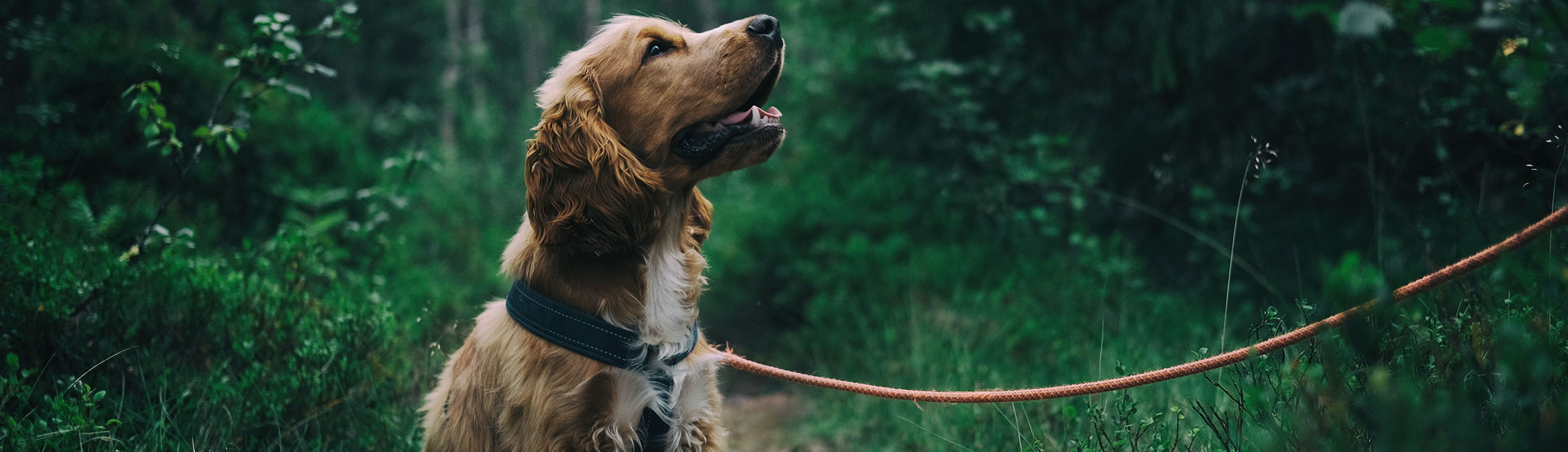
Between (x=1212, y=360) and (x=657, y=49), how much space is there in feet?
6.40

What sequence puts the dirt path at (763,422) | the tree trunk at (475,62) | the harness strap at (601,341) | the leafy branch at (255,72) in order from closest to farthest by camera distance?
1. the harness strap at (601,341)
2. the leafy branch at (255,72)
3. the dirt path at (763,422)
4. the tree trunk at (475,62)

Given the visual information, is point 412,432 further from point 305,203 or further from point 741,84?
point 305,203

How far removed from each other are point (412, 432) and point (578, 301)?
1.32m

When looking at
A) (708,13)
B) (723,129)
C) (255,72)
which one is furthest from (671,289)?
(708,13)

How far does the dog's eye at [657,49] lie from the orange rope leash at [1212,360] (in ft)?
3.46

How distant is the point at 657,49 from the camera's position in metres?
2.91

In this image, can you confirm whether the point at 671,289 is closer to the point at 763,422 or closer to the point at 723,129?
the point at 723,129

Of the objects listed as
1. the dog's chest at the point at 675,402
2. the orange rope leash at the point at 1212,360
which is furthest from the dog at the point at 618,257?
the orange rope leash at the point at 1212,360

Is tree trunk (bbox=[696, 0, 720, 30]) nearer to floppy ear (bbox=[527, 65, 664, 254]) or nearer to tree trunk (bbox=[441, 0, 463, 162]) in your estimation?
tree trunk (bbox=[441, 0, 463, 162])

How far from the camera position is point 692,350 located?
9.16 ft

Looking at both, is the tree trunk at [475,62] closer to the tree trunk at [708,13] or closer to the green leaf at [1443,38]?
the tree trunk at [708,13]

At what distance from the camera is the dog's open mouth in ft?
9.00

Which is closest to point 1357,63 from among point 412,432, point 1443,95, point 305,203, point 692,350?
point 1443,95

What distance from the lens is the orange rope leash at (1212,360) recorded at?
1.82 meters
